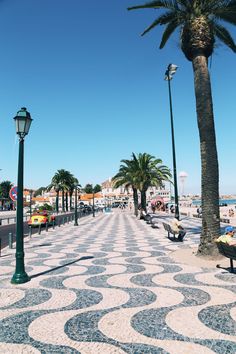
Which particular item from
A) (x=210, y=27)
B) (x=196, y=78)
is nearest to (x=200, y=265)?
(x=196, y=78)

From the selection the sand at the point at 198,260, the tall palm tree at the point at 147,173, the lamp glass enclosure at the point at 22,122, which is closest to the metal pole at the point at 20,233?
the lamp glass enclosure at the point at 22,122

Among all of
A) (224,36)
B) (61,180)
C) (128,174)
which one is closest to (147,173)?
(128,174)

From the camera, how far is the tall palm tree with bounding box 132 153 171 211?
35312 mm

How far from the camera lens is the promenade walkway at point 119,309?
3.92 metres

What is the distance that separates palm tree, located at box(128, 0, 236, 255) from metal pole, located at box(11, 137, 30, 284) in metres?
5.91

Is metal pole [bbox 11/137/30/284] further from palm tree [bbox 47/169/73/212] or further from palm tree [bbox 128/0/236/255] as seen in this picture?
palm tree [bbox 47/169/73/212]

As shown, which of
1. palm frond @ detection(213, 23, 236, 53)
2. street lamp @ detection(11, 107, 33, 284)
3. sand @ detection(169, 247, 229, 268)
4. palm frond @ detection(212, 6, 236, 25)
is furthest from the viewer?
palm frond @ detection(213, 23, 236, 53)

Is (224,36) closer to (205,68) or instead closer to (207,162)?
(205,68)

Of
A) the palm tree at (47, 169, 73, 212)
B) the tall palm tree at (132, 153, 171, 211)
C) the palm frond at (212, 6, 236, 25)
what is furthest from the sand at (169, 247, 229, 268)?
the palm tree at (47, 169, 73, 212)

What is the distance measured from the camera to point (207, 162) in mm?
9859

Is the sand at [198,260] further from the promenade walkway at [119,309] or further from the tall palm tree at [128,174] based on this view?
the tall palm tree at [128,174]

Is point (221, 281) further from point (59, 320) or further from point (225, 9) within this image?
point (225, 9)

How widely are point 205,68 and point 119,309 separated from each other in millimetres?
8692

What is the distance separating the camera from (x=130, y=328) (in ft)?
14.5
